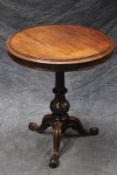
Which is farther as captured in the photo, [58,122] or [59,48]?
[58,122]

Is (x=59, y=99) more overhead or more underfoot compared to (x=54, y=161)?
more overhead

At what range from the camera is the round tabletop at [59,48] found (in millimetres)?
1600

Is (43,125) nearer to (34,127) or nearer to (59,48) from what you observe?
(34,127)

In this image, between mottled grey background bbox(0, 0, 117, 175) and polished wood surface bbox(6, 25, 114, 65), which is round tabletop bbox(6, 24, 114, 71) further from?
mottled grey background bbox(0, 0, 117, 175)

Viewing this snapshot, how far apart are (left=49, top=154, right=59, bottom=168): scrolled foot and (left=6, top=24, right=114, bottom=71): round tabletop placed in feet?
1.76

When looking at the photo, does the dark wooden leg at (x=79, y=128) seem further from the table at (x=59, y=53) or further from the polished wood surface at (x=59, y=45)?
the polished wood surface at (x=59, y=45)

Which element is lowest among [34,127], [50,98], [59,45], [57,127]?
[50,98]

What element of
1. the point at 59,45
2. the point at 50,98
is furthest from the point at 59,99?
the point at 50,98

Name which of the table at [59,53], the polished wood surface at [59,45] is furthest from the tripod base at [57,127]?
the polished wood surface at [59,45]

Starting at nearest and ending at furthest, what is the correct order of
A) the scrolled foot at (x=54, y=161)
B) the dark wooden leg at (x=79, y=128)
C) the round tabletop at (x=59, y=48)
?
the round tabletop at (x=59, y=48) → the scrolled foot at (x=54, y=161) → the dark wooden leg at (x=79, y=128)

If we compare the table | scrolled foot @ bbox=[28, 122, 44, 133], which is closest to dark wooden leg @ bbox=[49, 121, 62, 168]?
the table

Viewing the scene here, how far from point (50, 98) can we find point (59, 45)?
90 cm

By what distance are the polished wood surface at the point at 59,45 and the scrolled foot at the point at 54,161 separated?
570mm

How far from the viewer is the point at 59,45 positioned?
175 centimetres
